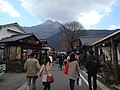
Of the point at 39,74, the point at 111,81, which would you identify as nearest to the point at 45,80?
the point at 39,74

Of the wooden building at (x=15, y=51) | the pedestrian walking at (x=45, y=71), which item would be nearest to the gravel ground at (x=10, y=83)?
the pedestrian walking at (x=45, y=71)

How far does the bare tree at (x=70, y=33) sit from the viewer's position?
79.3 m

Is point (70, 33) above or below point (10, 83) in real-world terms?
above

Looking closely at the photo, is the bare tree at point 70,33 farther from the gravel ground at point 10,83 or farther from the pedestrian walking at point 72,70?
the pedestrian walking at point 72,70

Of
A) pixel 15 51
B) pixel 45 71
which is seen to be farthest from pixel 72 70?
pixel 15 51

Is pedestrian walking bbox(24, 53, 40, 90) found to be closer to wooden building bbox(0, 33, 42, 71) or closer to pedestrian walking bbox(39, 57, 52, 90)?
pedestrian walking bbox(39, 57, 52, 90)

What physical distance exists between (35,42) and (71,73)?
2050 cm

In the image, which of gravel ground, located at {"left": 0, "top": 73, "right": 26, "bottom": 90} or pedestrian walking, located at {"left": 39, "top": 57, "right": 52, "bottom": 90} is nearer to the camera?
pedestrian walking, located at {"left": 39, "top": 57, "right": 52, "bottom": 90}

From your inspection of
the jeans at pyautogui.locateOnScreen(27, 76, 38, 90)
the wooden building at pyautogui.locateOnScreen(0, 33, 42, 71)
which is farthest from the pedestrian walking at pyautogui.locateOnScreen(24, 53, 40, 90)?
the wooden building at pyautogui.locateOnScreen(0, 33, 42, 71)

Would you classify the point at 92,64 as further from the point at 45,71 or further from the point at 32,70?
the point at 32,70

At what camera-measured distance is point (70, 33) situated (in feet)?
265

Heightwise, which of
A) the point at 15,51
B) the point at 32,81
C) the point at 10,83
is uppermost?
the point at 15,51

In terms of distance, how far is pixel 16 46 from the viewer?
85.6ft

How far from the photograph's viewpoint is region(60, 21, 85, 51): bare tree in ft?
260
